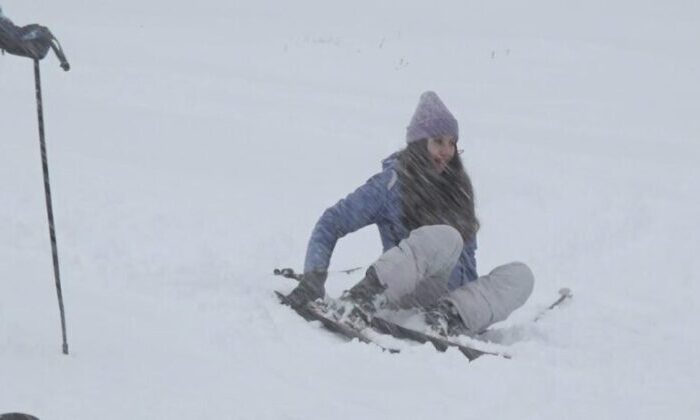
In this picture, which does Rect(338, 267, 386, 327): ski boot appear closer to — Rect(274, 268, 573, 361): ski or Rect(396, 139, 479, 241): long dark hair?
Rect(274, 268, 573, 361): ski

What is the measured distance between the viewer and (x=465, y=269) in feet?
15.8

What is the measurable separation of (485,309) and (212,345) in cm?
135

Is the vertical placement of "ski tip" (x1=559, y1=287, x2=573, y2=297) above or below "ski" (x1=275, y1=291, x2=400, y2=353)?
below

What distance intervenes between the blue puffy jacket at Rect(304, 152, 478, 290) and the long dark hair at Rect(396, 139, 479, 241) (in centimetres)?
4

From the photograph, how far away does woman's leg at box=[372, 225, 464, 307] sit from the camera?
4340 mm

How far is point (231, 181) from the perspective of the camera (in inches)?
287

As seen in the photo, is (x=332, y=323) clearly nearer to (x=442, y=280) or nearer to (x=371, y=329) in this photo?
(x=371, y=329)

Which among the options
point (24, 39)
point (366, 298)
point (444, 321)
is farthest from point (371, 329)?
point (24, 39)

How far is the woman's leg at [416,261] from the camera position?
4340mm

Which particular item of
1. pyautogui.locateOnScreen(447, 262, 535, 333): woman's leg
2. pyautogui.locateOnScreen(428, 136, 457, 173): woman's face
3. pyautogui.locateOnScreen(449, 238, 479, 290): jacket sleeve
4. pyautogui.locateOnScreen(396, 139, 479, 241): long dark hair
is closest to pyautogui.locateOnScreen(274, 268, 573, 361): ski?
pyautogui.locateOnScreen(447, 262, 535, 333): woman's leg

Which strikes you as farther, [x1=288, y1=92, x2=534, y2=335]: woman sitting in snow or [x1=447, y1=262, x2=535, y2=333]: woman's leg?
[x1=447, y1=262, x2=535, y2=333]: woman's leg

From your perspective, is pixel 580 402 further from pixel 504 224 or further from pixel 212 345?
pixel 504 224

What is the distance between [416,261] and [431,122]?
0.75 metres

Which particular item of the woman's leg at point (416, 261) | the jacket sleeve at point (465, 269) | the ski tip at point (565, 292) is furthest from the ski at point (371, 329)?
the ski tip at point (565, 292)
